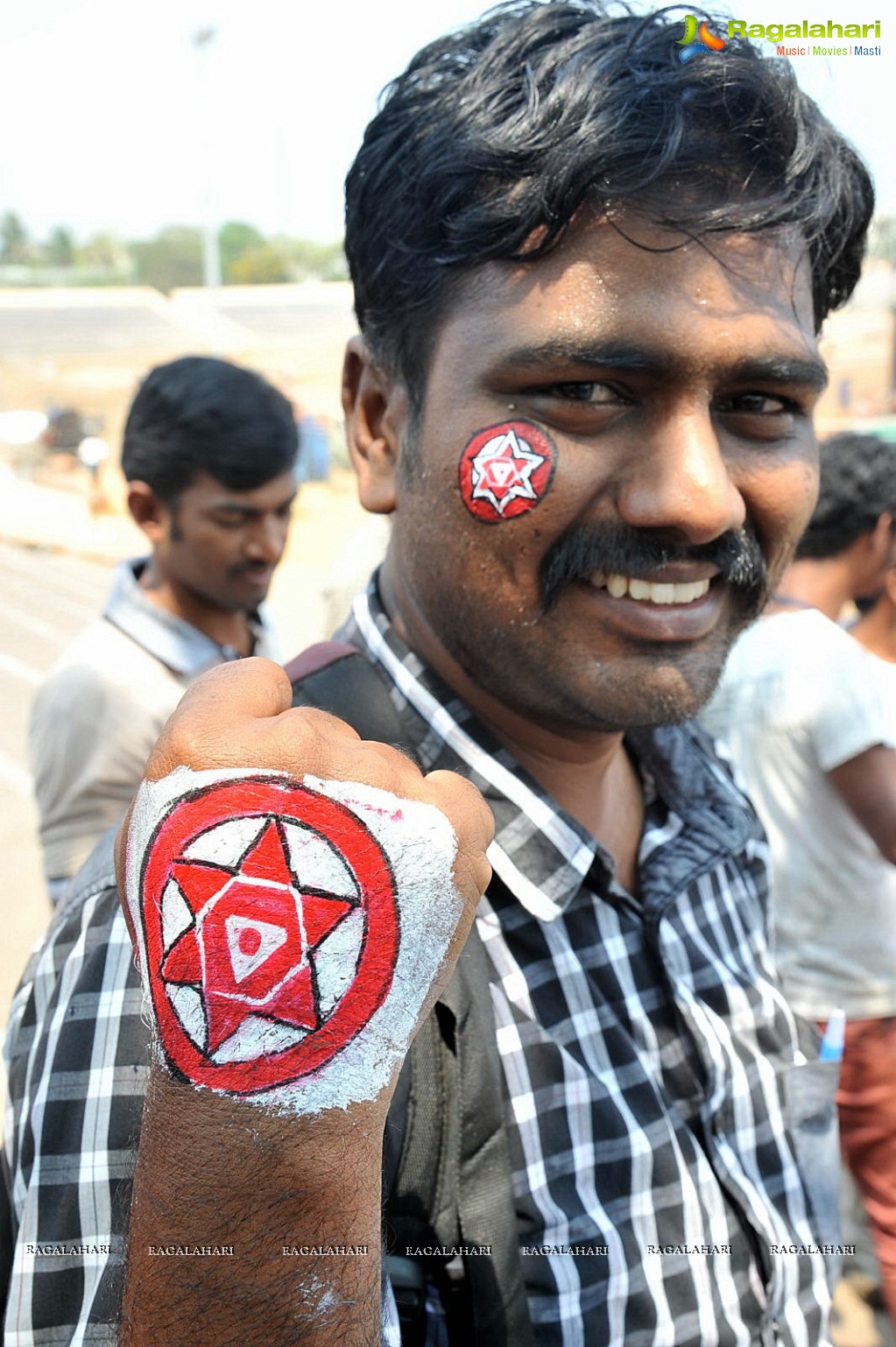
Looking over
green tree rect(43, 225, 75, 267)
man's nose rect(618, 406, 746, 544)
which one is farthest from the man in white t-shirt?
green tree rect(43, 225, 75, 267)

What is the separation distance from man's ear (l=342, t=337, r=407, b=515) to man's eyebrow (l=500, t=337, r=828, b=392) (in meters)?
0.25

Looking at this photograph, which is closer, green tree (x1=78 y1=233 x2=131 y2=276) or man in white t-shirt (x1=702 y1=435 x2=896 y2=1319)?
man in white t-shirt (x1=702 y1=435 x2=896 y2=1319)

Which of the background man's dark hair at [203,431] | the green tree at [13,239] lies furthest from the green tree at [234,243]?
the background man's dark hair at [203,431]

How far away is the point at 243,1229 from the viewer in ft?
2.72

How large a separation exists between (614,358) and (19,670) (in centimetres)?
868

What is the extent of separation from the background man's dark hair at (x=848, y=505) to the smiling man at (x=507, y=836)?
5.09ft

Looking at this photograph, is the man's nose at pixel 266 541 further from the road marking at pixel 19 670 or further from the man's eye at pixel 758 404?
the road marking at pixel 19 670

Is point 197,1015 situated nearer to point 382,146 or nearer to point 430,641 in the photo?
point 430,641

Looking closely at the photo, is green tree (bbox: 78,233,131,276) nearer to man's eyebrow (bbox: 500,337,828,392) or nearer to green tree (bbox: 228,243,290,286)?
green tree (bbox: 228,243,290,286)

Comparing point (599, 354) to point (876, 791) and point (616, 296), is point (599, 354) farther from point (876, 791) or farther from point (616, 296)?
point (876, 791)

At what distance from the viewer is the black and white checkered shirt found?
0.99 meters

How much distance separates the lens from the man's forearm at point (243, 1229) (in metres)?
0.83

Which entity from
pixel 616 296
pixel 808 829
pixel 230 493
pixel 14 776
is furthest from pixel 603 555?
pixel 14 776

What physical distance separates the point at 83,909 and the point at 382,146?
1094 mm
